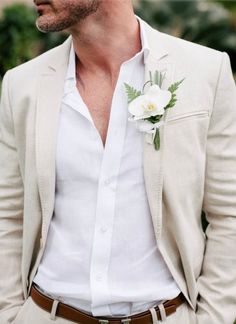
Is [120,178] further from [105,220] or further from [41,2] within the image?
[41,2]

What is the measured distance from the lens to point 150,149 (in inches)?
120

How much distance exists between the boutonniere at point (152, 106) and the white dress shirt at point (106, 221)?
0.25 feet

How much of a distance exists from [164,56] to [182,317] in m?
1.07

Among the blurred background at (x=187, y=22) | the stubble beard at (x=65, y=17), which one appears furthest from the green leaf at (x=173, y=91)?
the blurred background at (x=187, y=22)

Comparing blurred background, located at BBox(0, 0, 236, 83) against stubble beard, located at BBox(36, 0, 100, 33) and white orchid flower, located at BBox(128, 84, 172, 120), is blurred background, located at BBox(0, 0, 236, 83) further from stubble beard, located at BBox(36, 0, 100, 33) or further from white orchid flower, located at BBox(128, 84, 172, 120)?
white orchid flower, located at BBox(128, 84, 172, 120)

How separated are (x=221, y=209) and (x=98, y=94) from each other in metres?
0.69

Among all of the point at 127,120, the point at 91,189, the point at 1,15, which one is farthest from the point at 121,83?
the point at 1,15

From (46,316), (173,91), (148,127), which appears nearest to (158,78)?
(173,91)

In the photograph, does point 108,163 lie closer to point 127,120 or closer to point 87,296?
point 127,120

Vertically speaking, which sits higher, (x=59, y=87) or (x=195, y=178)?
(x=59, y=87)

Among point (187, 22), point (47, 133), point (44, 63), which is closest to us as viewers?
point (47, 133)

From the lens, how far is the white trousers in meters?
3.15

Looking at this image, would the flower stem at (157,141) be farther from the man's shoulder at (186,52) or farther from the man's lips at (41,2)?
the man's lips at (41,2)

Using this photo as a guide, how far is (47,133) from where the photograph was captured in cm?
313
